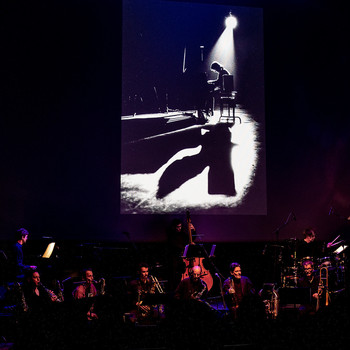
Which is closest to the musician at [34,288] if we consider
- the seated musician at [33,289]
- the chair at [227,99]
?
the seated musician at [33,289]

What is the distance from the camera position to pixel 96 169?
9.45 metres

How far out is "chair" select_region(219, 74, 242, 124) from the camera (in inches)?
392

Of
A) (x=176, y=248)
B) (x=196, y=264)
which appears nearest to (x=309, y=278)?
(x=196, y=264)

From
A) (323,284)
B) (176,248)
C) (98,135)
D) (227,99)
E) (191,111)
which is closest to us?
(323,284)

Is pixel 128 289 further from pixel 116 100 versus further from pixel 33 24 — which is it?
pixel 33 24

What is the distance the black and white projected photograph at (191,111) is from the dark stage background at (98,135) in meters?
0.24

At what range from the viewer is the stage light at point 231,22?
1012 centimetres

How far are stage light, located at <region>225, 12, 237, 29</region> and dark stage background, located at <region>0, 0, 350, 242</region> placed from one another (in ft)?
2.37

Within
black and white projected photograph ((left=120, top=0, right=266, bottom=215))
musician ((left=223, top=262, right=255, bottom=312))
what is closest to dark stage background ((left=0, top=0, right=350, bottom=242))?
black and white projected photograph ((left=120, top=0, right=266, bottom=215))

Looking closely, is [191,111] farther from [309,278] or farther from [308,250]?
[309,278]

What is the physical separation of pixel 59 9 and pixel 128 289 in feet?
18.1

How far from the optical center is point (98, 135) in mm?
9523

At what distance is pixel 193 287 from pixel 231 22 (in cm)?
548

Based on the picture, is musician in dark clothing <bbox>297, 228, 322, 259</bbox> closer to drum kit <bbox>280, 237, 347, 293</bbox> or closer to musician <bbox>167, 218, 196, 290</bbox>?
drum kit <bbox>280, 237, 347, 293</bbox>
